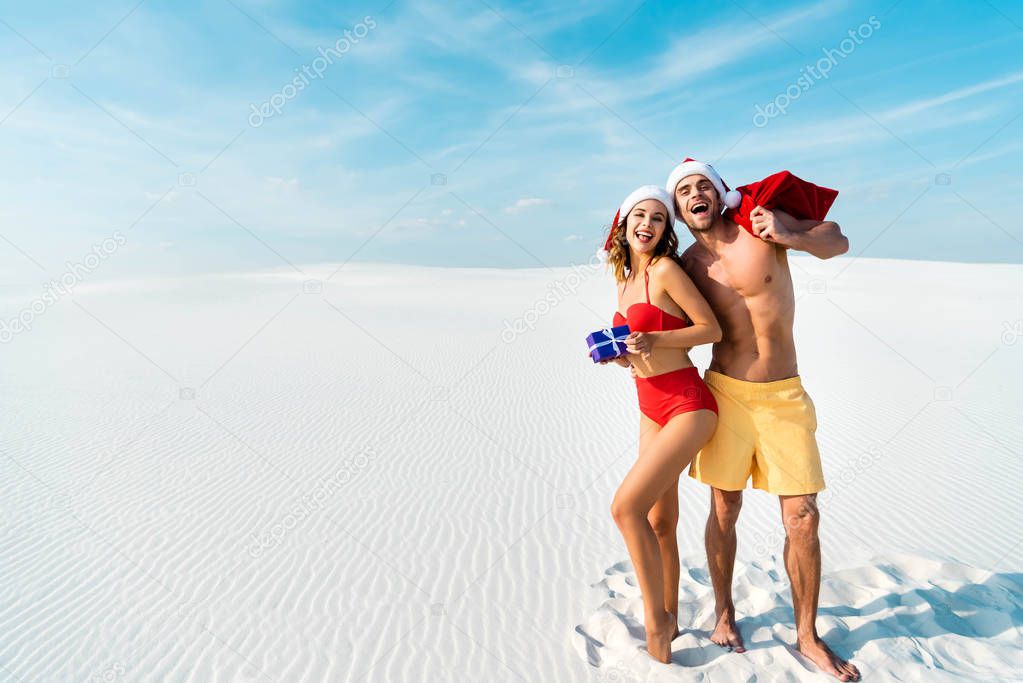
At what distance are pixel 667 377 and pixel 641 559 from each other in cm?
92

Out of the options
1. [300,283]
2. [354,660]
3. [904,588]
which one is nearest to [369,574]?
[354,660]

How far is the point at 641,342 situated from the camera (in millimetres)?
3135

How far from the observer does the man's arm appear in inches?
126

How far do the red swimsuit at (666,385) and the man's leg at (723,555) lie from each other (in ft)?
1.89

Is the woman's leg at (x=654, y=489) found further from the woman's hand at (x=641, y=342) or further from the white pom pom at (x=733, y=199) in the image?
the white pom pom at (x=733, y=199)

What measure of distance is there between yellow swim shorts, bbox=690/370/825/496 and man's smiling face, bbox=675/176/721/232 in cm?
84

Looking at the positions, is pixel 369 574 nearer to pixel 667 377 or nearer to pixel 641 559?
pixel 641 559

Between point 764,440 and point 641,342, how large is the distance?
0.88 m

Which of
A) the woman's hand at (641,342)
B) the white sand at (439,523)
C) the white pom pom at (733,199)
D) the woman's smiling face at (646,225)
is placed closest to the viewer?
the woman's hand at (641,342)

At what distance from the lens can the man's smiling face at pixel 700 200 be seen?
3.45 m

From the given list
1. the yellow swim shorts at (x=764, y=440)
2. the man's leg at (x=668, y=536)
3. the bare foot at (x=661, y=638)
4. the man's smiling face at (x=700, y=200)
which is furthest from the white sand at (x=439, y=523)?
the man's smiling face at (x=700, y=200)

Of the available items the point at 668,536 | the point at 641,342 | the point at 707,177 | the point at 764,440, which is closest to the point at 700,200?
the point at 707,177

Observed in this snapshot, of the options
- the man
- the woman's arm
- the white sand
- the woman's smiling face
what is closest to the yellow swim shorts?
the man

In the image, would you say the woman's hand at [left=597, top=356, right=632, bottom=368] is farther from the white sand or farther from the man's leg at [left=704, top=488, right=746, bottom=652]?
the white sand
